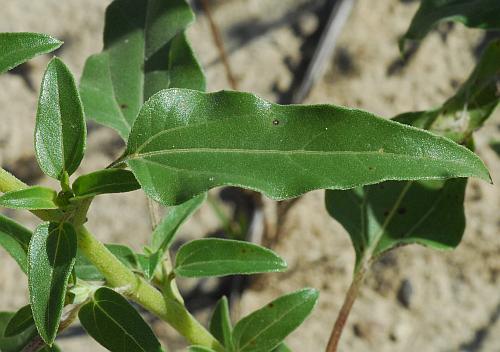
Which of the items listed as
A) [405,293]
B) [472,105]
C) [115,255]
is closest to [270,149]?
[115,255]

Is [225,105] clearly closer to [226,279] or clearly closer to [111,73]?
[111,73]

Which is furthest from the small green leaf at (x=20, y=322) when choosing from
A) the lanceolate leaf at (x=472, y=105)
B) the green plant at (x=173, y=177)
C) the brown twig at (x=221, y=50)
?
the brown twig at (x=221, y=50)

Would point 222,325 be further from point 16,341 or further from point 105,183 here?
point 105,183

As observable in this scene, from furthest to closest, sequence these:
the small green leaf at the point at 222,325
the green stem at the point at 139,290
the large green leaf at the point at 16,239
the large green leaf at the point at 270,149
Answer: the small green leaf at the point at 222,325 < the large green leaf at the point at 16,239 < the green stem at the point at 139,290 < the large green leaf at the point at 270,149

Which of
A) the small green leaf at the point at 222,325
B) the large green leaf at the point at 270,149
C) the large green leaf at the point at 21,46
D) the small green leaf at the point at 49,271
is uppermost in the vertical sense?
the large green leaf at the point at 21,46

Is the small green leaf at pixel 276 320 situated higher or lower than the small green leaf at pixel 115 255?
lower

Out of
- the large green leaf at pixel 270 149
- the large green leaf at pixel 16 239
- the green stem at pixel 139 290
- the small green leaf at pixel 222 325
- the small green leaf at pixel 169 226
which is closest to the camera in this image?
the large green leaf at pixel 270 149

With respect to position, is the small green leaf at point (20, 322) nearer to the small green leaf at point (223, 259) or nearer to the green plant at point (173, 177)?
the green plant at point (173, 177)
